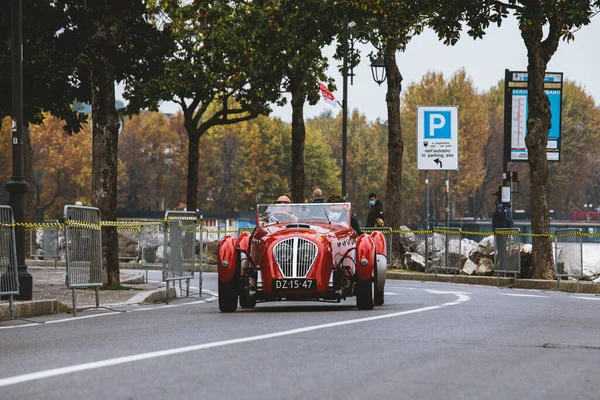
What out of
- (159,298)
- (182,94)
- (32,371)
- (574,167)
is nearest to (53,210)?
(574,167)

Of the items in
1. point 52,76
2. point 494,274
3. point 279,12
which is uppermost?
point 279,12

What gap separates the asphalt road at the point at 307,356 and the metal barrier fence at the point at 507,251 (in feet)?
40.4

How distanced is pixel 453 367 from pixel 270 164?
320 ft

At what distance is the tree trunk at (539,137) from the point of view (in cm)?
2770

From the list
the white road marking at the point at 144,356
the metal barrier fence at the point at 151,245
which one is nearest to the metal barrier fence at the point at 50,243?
the metal barrier fence at the point at 151,245

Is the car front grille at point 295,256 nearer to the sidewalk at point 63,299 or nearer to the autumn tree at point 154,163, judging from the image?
the sidewalk at point 63,299

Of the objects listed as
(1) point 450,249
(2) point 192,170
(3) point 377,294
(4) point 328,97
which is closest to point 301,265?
(3) point 377,294

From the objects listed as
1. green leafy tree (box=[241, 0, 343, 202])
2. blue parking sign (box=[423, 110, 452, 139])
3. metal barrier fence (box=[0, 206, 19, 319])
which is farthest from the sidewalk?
green leafy tree (box=[241, 0, 343, 202])

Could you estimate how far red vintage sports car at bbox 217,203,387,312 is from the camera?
15773mm

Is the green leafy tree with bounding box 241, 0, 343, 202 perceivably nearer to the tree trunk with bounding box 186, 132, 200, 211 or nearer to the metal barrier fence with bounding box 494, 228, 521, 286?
the tree trunk with bounding box 186, 132, 200, 211

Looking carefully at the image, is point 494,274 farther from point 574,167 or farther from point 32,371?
A: point 574,167

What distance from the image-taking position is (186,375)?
8.10m

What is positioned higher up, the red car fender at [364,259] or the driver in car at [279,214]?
the driver in car at [279,214]

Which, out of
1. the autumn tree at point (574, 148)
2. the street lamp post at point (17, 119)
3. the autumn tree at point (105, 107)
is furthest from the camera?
the autumn tree at point (574, 148)
